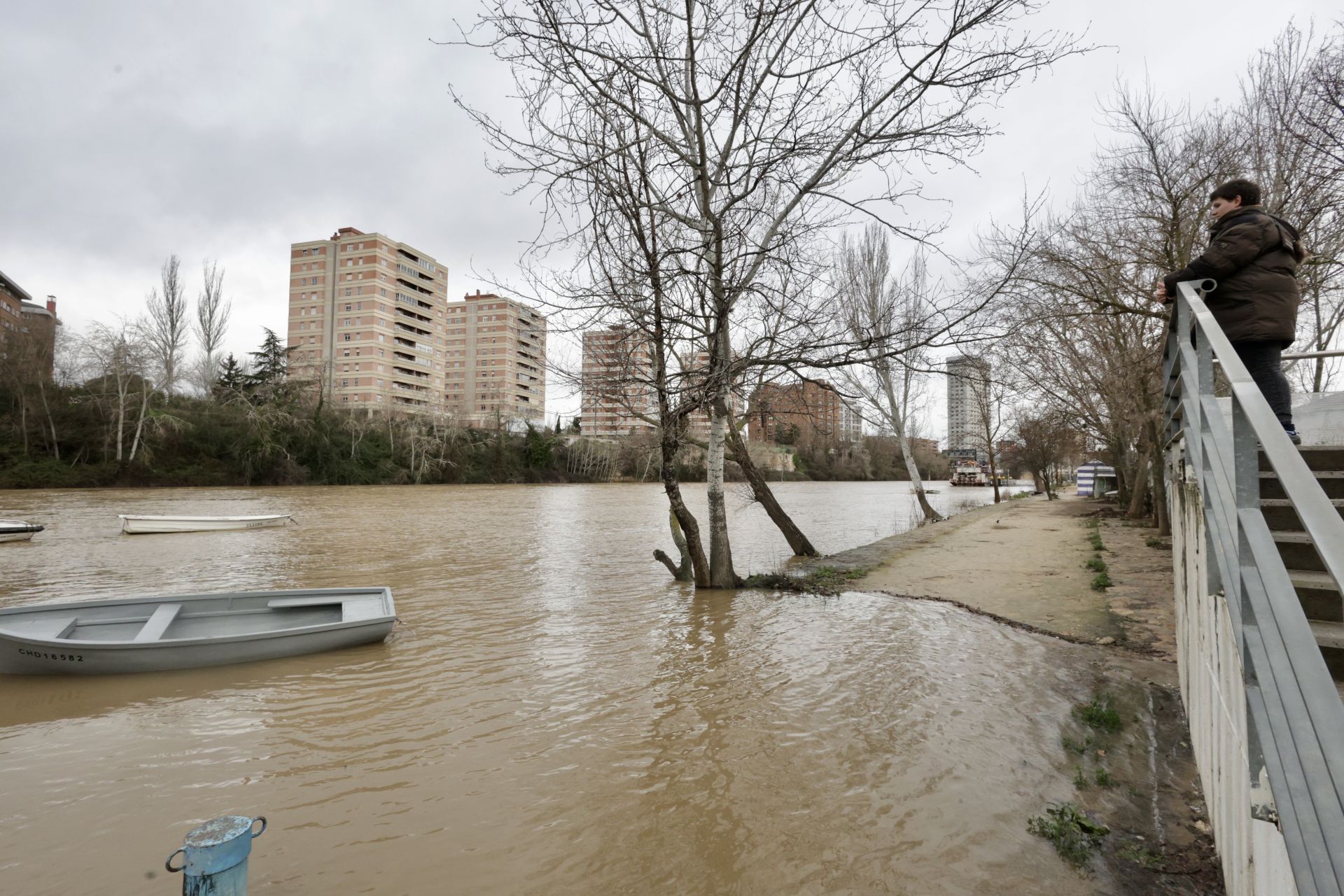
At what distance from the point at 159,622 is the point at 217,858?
563 cm

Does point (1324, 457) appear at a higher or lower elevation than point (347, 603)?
higher

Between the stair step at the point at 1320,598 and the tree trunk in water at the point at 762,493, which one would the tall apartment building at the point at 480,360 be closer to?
the tree trunk in water at the point at 762,493

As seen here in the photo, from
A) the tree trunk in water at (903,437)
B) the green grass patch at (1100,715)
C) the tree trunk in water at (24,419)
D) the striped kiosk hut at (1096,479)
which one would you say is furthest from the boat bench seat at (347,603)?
the tree trunk in water at (24,419)

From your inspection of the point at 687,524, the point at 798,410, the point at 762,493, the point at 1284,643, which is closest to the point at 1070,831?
the point at 1284,643

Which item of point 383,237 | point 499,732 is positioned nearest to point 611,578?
point 499,732

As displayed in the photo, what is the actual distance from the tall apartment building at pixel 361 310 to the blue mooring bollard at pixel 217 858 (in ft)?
238

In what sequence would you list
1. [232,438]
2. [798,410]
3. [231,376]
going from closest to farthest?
1. [798,410]
2. [232,438]
3. [231,376]

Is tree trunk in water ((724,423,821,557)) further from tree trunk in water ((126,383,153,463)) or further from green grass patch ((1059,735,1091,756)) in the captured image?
tree trunk in water ((126,383,153,463))

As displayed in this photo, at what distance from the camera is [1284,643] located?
142 centimetres

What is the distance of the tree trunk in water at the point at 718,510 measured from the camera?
943cm

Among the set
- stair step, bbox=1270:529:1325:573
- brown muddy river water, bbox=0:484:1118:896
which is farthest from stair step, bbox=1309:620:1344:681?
brown muddy river water, bbox=0:484:1118:896

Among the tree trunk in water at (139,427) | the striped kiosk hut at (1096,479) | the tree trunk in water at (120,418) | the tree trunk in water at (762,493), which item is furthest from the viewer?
the tree trunk in water at (139,427)

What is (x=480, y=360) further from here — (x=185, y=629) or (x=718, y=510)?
(x=185, y=629)

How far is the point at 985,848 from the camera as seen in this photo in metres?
3.31
